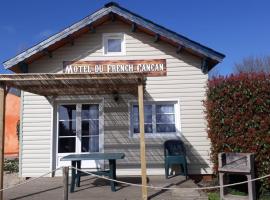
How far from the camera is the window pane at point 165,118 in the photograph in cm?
1142

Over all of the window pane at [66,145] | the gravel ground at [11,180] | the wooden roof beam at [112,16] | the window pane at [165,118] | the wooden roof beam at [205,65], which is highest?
the wooden roof beam at [112,16]

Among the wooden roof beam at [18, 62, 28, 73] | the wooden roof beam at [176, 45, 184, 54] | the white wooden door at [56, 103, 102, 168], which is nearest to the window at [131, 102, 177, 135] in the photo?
the white wooden door at [56, 103, 102, 168]

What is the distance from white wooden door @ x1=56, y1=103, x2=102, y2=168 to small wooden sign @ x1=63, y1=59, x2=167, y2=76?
122cm

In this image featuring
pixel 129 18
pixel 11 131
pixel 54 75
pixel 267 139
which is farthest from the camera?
pixel 11 131

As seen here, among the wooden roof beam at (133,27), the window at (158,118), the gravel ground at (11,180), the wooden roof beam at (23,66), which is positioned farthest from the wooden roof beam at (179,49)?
the gravel ground at (11,180)

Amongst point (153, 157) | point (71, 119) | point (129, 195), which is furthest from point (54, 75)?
point (153, 157)

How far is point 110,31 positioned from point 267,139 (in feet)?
20.3

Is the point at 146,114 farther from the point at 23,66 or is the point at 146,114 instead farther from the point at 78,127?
the point at 23,66

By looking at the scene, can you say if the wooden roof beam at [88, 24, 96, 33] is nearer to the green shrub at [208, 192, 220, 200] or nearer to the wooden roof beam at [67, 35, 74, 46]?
the wooden roof beam at [67, 35, 74, 46]

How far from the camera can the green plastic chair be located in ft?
34.2

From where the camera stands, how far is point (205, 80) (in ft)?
37.1

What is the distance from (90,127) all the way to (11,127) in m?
14.1

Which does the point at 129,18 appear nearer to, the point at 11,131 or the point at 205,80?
the point at 205,80

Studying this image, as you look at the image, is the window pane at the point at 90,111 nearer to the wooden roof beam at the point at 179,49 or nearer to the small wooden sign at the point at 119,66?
the small wooden sign at the point at 119,66
